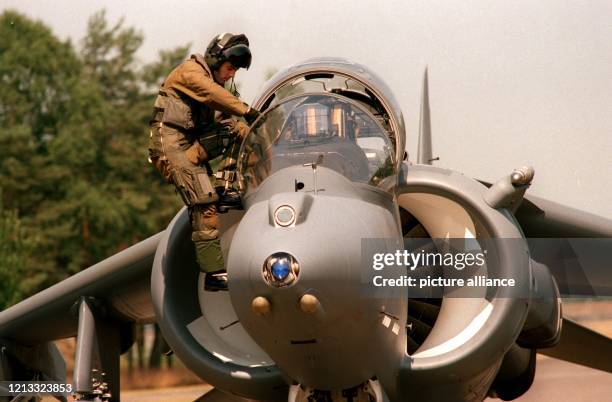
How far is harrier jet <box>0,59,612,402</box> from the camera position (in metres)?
6.05

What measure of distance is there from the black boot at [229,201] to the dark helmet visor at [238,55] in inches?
33.6

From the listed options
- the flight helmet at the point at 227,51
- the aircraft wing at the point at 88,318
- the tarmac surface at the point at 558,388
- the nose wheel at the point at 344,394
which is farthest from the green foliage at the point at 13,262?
the nose wheel at the point at 344,394

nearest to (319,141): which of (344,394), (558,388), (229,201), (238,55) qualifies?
(229,201)

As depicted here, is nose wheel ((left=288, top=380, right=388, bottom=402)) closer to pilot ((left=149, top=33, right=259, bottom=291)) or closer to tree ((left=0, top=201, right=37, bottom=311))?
pilot ((left=149, top=33, right=259, bottom=291))

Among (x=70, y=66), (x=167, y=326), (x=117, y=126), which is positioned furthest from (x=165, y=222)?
(x=167, y=326)

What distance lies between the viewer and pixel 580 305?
19422 millimetres

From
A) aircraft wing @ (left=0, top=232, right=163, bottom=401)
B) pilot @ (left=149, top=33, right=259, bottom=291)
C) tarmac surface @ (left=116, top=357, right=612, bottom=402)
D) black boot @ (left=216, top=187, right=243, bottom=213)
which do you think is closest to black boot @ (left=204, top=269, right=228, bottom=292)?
pilot @ (left=149, top=33, right=259, bottom=291)

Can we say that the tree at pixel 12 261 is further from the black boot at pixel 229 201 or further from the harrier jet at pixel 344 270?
the black boot at pixel 229 201

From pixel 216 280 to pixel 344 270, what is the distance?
139cm

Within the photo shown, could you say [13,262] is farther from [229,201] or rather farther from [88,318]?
[229,201]

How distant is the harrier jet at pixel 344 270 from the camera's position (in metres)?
6.05

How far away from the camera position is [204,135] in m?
7.64


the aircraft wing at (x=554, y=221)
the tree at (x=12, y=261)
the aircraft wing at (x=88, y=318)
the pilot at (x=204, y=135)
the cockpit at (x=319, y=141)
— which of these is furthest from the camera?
the tree at (x=12, y=261)

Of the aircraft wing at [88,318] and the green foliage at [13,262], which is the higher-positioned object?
the aircraft wing at [88,318]
